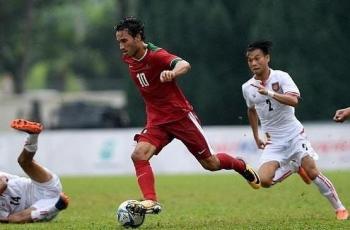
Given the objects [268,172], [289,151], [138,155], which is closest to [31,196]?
[138,155]

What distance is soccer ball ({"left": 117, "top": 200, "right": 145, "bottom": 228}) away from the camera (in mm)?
9062

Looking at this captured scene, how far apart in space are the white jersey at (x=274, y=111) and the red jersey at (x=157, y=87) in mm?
→ 1058

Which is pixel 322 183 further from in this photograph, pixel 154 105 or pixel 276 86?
pixel 154 105

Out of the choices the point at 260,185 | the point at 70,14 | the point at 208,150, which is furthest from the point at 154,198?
the point at 70,14

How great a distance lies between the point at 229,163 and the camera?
10.4 metres

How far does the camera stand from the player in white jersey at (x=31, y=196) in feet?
34.8

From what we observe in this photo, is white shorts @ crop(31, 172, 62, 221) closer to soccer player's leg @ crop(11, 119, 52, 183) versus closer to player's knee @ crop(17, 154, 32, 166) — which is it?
soccer player's leg @ crop(11, 119, 52, 183)

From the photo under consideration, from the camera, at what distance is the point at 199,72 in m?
Result: 26.8

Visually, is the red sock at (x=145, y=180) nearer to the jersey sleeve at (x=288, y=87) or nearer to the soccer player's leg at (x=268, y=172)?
Result: the soccer player's leg at (x=268, y=172)

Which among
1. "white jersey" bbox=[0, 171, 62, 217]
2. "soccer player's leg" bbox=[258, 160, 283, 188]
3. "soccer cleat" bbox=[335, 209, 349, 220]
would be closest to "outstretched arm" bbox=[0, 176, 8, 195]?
"white jersey" bbox=[0, 171, 62, 217]

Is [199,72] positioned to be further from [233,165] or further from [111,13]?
[111,13]

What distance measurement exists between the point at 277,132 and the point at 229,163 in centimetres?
81

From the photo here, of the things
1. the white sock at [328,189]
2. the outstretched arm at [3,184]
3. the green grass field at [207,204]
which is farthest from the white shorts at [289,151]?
the outstretched arm at [3,184]

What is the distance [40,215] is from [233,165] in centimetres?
246
